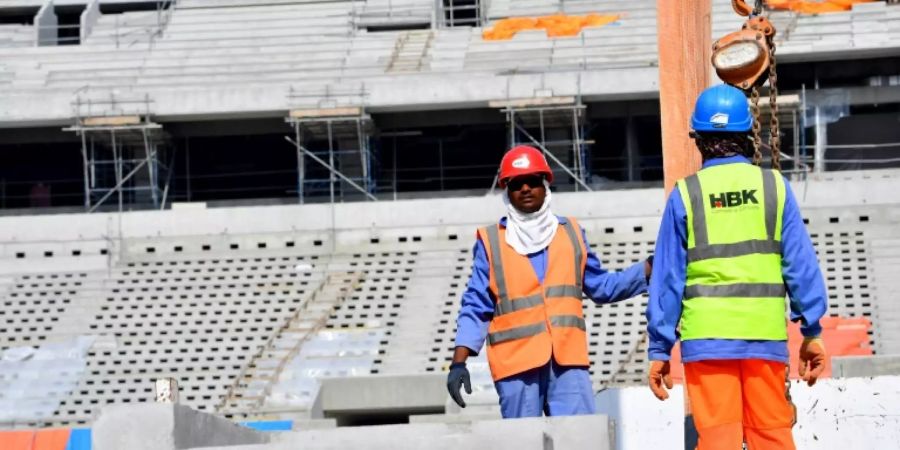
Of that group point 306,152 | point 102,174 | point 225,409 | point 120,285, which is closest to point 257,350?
point 225,409

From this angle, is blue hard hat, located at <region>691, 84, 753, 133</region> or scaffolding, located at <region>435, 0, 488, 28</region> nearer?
blue hard hat, located at <region>691, 84, 753, 133</region>

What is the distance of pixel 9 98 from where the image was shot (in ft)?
84.5

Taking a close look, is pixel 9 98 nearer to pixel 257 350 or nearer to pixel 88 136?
pixel 88 136

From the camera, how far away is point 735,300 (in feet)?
18.5

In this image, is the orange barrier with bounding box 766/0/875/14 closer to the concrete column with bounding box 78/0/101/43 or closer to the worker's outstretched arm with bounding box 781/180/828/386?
the concrete column with bounding box 78/0/101/43

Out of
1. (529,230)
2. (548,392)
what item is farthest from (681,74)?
(548,392)

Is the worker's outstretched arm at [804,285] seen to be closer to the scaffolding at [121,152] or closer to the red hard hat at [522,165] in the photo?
the red hard hat at [522,165]

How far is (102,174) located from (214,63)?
240 cm

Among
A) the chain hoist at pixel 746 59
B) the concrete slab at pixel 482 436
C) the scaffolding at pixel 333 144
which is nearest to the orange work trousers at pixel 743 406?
the concrete slab at pixel 482 436

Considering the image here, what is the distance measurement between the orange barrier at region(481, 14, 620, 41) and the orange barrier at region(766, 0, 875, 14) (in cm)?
258

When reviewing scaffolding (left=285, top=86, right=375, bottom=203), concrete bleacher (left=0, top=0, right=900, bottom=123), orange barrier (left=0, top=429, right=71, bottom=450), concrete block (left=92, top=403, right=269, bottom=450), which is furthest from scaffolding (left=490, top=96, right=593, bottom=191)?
concrete block (left=92, top=403, right=269, bottom=450)

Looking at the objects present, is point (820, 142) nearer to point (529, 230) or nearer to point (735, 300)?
point (529, 230)

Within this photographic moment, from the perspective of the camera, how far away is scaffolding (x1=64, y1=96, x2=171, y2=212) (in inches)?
995

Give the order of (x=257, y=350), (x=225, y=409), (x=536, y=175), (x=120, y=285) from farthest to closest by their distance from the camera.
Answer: (x=120, y=285) < (x=257, y=350) < (x=225, y=409) < (x=536, y=175)
